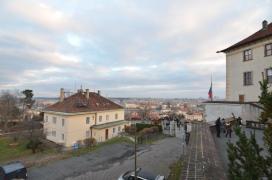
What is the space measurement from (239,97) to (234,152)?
26.2 meters

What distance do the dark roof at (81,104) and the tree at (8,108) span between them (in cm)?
2037

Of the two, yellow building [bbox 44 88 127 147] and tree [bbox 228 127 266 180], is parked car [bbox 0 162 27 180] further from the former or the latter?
yellow building [bbox 44 88 127 147]

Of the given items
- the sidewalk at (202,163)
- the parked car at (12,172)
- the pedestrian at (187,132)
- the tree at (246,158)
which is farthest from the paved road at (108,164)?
the tree at (246,158)

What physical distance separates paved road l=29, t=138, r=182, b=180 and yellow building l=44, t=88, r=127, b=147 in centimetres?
1447

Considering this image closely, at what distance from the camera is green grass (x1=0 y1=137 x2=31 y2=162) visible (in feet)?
99.1

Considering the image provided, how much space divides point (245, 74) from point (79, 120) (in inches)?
1045

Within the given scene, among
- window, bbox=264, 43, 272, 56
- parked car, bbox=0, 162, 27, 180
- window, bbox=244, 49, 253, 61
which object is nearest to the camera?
parked car, bbox=0, 162, 27, 180

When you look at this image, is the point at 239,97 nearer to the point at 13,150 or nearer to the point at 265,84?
the point at 265,84

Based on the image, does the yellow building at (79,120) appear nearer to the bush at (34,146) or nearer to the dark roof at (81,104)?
the dark roof at (81,104)

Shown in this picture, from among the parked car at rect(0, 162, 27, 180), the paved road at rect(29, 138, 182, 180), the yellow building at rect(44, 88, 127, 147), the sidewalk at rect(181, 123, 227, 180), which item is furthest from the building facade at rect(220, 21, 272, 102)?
the parked car at rect(0, 162, 27, 180)

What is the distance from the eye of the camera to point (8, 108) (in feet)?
195

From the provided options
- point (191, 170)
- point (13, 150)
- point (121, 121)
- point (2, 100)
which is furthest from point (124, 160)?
point (2, 100)

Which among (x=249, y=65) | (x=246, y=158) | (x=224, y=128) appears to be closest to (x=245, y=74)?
(x=249, y=65)

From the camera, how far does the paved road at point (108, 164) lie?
716 inches
